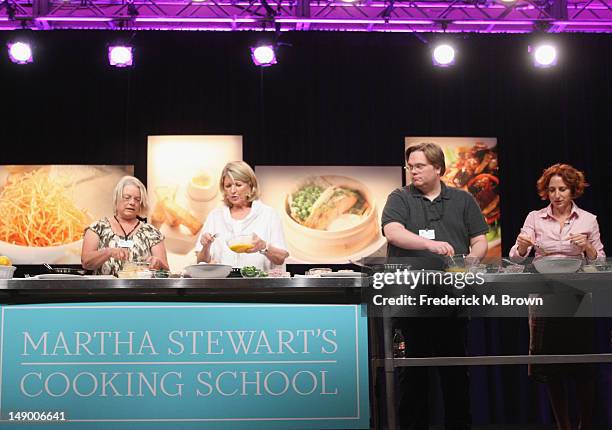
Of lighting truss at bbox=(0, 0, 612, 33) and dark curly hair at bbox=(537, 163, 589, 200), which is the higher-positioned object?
lighting truss at bbox=(0, 0, 612, 33)

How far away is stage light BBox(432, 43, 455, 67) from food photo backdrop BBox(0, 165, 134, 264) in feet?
10.1

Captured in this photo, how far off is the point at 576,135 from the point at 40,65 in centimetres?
503

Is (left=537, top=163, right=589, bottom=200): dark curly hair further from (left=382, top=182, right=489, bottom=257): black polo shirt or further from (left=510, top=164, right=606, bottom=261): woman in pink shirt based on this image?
(left=382, top=182, right=489, bottom=257): black polo shirt

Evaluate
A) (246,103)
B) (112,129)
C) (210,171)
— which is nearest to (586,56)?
(246,103)

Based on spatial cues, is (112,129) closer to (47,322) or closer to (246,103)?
(246,103)

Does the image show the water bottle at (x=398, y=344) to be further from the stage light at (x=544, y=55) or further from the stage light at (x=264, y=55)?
the stage light at (x=544, y=55)

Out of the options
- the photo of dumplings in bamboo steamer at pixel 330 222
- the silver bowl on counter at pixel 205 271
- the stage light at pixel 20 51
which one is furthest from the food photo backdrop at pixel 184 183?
the silver bowl on counter at pixel 205 271

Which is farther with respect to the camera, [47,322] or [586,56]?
[586,56]

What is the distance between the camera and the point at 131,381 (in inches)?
122

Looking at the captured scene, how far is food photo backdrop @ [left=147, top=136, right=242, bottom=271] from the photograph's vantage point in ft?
21.9

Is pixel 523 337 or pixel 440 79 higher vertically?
pixel 440 79

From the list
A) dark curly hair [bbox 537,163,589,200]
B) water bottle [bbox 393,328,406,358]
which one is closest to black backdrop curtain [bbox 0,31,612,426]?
dark curly hair [bbox 537,163,589,200]

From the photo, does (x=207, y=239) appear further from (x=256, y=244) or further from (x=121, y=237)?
(x=121, y=237)

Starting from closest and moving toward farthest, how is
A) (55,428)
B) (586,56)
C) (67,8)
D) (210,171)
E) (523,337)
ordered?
(55,428)
(523,337)
(67,8)
(210,171)
(586,56)
